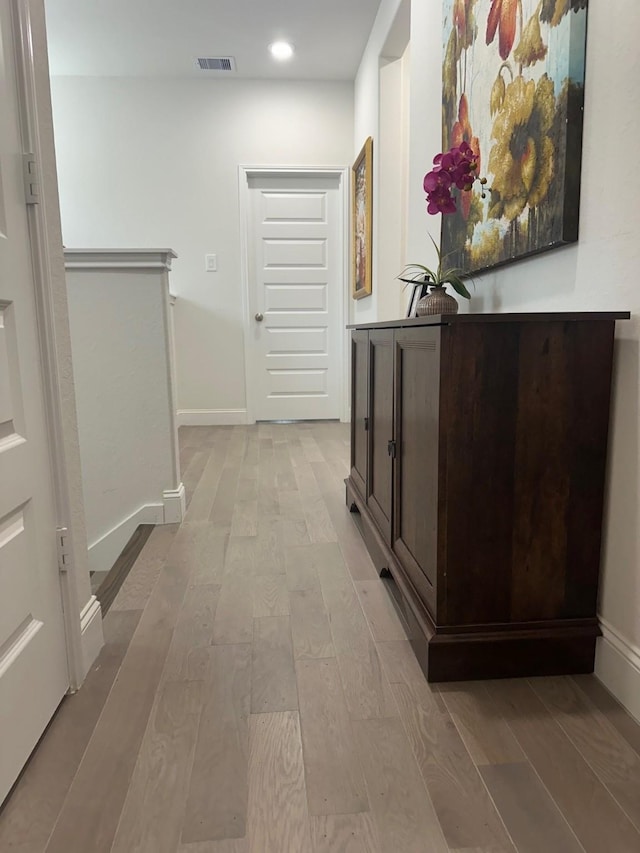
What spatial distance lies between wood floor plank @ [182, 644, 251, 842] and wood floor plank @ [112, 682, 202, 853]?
0.7 inches

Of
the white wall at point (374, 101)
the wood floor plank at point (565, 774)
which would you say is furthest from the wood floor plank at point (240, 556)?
the white wall at point (374, 101)

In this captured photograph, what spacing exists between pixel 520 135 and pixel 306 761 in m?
1.66

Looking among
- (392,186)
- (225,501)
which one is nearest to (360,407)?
(225,501)

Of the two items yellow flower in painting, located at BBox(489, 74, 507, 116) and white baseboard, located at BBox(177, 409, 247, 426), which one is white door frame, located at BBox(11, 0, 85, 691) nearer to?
yellow flower in painting, located at BBox(489, 74, 507, 116)

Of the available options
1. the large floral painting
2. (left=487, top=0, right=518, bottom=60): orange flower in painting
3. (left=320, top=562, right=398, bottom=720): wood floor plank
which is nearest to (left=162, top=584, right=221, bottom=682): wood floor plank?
(left=320, top=562, right=398, bottom=720): wood floor plank

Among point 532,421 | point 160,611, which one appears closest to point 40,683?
point 160,611

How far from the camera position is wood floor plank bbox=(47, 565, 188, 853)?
0.97 m

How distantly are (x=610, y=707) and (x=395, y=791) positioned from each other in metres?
0.55

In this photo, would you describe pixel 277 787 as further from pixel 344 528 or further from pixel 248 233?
pixel 248 233

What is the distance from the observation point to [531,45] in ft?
5.10

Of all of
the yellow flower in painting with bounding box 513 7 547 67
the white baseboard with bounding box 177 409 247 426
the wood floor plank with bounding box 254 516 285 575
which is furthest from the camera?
the white baseboard with bounding box 177 409 247 426

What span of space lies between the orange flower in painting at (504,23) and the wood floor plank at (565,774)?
1.76m

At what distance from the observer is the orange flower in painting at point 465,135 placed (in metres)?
1.98

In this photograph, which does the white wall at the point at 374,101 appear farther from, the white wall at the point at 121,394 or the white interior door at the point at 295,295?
the white wall at the point at 121,394
